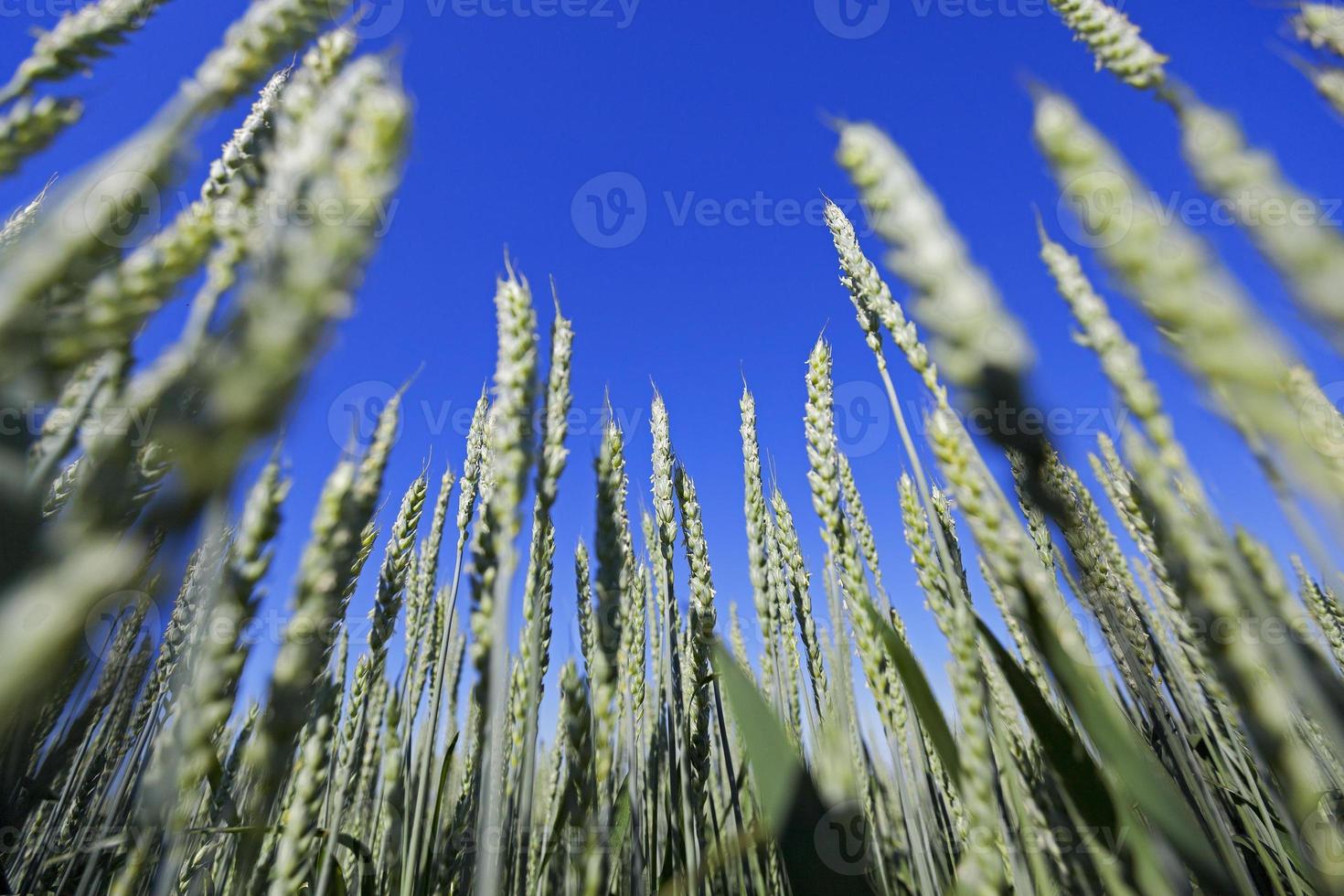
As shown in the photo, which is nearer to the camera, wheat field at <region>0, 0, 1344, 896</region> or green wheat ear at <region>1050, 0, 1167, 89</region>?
wheat field at <region>0, 0, 1344, 896</region>

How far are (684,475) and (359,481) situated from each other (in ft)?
6.25

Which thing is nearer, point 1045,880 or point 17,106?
point 17,106

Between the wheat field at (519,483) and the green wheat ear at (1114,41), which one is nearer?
the wheat field at (519,483)

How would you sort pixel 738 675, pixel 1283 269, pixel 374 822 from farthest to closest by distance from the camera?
1. pixel 374 822
2. pixel 738 675
3. pixel 1283 269

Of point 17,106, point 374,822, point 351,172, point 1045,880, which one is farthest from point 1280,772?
point 374,822

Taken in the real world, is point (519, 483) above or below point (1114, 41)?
below

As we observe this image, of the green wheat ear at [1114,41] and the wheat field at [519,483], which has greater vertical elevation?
the green wheat ear at [1114,41]

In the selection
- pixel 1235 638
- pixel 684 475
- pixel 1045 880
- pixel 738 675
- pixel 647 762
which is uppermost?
pixel 684 475

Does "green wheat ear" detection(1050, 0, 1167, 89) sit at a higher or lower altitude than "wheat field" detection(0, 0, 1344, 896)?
higher

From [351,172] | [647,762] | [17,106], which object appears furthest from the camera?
[647,762]

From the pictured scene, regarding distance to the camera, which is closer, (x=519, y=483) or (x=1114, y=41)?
(x=519, y=483)

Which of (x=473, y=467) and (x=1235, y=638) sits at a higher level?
(x=473, y=467)

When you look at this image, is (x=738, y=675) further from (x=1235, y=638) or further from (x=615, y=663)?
(x=1235, y=638)

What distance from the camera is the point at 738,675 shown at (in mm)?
1150
